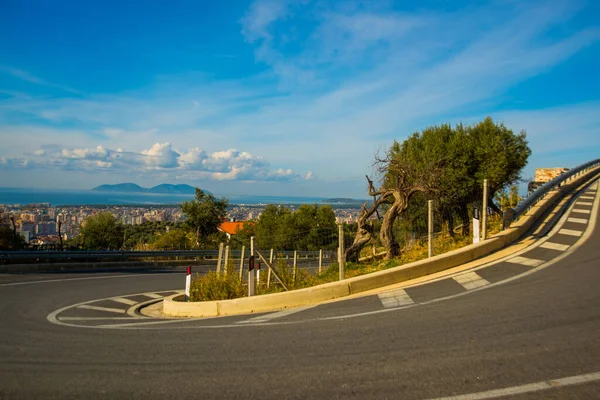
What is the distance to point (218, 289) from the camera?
1059 cm

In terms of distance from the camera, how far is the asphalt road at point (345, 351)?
413cm

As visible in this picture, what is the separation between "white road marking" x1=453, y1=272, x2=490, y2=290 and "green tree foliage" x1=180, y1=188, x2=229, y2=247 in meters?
41.5

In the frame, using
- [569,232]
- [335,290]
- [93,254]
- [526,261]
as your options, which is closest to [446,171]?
[569,232]

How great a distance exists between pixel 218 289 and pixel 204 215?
1564 inches

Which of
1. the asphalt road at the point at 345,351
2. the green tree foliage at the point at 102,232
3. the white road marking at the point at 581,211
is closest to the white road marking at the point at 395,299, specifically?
the asphalt road at the point at 345,351

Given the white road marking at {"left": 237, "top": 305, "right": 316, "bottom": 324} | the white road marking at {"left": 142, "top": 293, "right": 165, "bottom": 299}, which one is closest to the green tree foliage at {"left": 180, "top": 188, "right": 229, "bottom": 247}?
the white road marking at {"left": 142, "top": 293, "right": 165, "bottom": 299}

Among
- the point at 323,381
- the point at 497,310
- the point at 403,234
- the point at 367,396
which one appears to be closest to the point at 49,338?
the point at 323,381

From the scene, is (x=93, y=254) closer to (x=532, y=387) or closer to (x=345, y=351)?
(x=345, y=351)

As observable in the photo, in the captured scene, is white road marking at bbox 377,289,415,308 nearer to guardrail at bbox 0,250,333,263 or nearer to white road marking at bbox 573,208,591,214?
guardrail at bbox 0,250,333,263

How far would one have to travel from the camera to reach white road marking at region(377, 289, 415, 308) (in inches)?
284

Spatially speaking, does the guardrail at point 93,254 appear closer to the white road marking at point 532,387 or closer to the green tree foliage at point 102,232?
the white road marking at point 532,387

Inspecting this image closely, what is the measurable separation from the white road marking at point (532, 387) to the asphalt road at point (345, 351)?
2.3 inches

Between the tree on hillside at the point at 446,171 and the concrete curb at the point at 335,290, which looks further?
the tree on hillside at the point at 446,171

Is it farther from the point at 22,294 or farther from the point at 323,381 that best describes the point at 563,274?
the point at 22,294
